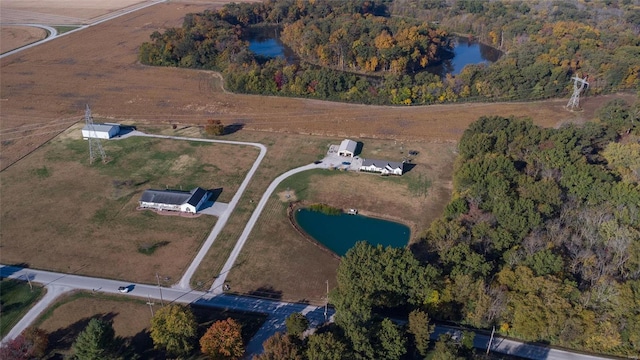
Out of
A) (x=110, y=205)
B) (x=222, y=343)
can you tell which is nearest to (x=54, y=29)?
(x=110, y=205)

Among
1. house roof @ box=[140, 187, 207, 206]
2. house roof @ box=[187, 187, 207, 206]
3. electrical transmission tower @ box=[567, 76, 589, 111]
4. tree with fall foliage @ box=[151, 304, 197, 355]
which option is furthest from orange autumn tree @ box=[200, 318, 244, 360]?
electrical transmission tower @ box=[567, 76, 589, 111]

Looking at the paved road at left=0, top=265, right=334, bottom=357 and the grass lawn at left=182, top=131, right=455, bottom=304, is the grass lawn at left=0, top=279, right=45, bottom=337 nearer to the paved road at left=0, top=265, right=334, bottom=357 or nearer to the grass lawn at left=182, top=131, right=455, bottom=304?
the paved road at left=0, top=265, right=334, bottom=357

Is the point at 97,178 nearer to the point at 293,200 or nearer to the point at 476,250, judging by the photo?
Answer: the point at 293,200

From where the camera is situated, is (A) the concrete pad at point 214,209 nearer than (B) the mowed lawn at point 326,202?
No

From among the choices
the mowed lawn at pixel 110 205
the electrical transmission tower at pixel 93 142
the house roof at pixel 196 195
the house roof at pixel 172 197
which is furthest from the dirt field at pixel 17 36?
the house roof at pixel 196 195

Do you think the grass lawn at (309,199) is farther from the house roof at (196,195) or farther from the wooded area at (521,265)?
the wooded area at (521,265)

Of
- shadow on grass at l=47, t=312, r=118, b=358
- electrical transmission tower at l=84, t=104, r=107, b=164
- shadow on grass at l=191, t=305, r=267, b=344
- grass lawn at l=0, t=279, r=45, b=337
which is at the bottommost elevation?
shadow on grass at l=191, t=305, r=267, b=344

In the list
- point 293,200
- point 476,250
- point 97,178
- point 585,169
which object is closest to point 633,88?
point 585,169
